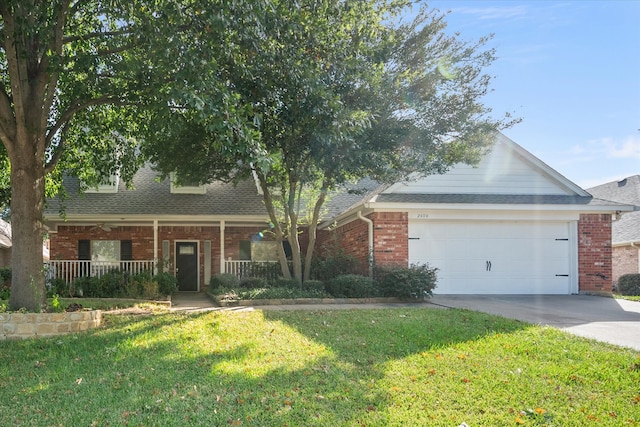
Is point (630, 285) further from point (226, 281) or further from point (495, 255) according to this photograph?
point (226, 281)

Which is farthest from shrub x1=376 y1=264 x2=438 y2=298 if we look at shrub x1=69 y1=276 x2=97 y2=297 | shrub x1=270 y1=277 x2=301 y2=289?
shrub x1=69 y1=276 x2=97 y2=297

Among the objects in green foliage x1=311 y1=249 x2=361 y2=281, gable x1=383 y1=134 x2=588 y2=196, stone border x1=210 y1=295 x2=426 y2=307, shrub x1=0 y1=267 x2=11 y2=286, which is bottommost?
stone border x1=210 y1=295 x2=426 y2=307

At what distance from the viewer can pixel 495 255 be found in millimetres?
14203

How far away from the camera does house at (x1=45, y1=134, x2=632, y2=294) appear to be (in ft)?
45.4

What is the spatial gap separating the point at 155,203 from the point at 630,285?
1636cm

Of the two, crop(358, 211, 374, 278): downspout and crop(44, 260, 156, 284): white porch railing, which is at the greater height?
crop(358, 211, 374, 278): downspout

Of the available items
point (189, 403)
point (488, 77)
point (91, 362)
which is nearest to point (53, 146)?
point (91, 362)

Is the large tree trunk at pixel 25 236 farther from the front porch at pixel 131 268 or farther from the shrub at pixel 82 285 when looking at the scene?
the front porch at pixel 131 268

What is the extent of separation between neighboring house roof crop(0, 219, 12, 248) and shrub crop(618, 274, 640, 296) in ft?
81.9

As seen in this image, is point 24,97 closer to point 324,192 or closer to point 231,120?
point 231,120

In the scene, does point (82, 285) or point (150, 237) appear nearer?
point (82, 285)

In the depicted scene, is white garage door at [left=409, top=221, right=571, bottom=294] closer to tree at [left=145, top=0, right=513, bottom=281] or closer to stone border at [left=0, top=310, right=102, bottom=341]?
tree at [left=145, top=0, right=513, bottom=281]

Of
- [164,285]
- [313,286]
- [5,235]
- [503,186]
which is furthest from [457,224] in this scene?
[5,235]

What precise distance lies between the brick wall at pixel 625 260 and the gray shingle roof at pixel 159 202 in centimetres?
1450
